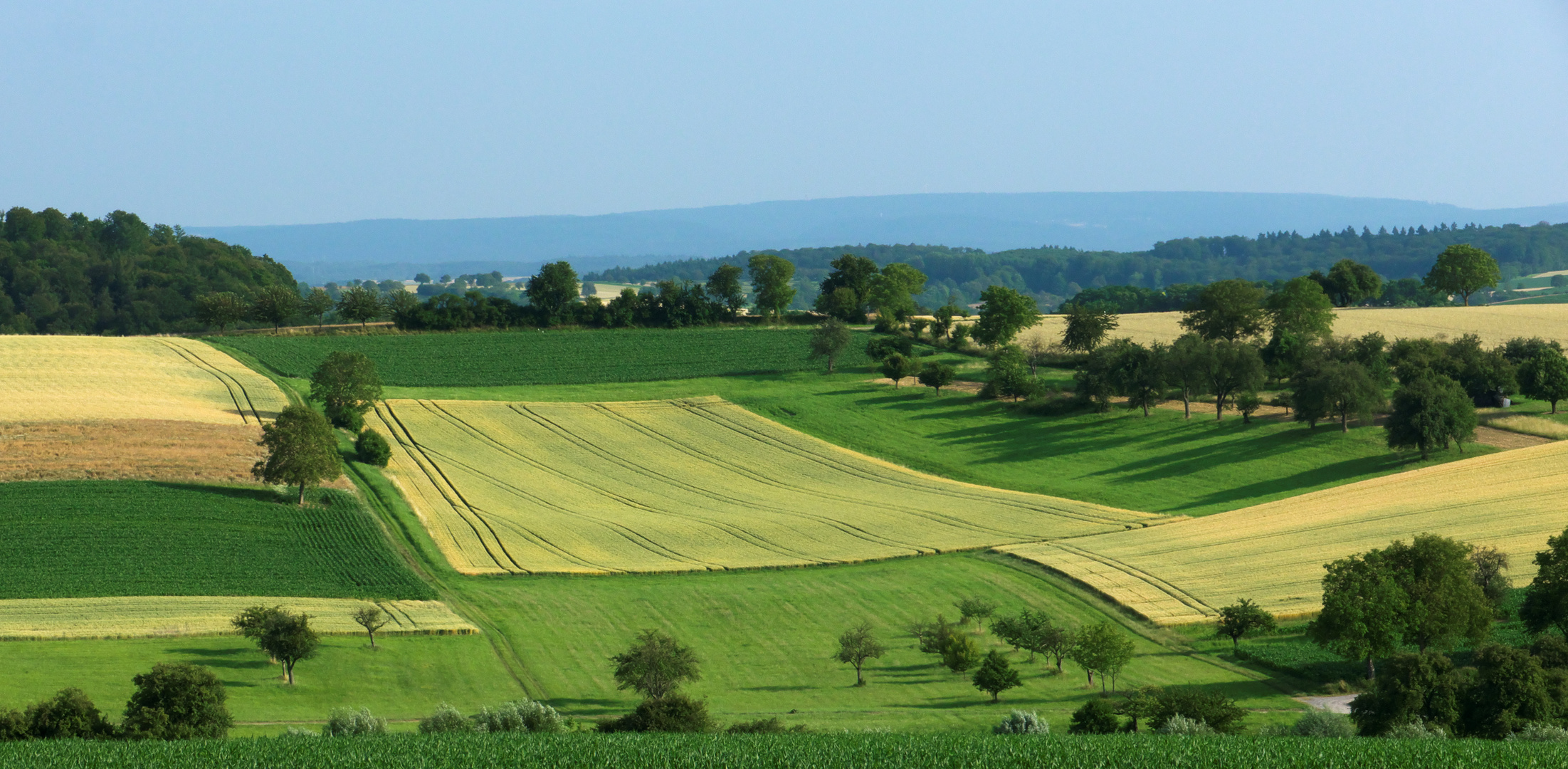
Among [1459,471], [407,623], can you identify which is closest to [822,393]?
[1459,471]

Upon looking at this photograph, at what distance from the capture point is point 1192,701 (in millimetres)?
36125

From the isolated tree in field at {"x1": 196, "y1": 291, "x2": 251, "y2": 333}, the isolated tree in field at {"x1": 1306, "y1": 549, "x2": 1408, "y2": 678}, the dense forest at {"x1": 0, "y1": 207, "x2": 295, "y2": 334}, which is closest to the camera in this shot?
the isolated tree in field at {"x1": 1306, "y1": 549, "x2": 1408, "y2": 678}

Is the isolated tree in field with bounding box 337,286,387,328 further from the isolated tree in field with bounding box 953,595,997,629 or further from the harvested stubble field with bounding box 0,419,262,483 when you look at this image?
the isolated tree in field with bounding box 953,595,997,629

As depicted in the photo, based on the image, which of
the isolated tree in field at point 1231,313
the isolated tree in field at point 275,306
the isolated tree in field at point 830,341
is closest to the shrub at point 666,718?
the isolated tree in field at point 830,341

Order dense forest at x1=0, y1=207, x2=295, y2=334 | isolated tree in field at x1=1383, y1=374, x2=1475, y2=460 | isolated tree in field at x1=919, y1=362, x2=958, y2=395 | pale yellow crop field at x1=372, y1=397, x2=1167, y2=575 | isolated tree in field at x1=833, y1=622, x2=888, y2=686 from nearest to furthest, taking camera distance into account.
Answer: isolated tree in field at x1=833, y1=622, x2=888, y2=686, pale yellow crop field at x1=372, y1=397, x2=1167, y2=575, isolated tree in field at x1=1383, y1=374, x2=1475, y2=460, isolated tree in field at x1=919, y1=362, x2=958, y2=395, dense forest at x1=0, y1=207, x2=295, y2=334

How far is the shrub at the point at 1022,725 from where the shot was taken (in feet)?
110

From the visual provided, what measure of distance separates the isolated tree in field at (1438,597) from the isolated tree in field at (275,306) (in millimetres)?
100774

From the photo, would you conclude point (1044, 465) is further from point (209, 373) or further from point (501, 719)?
point (209, 373)

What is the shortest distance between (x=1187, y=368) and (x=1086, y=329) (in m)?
18.4

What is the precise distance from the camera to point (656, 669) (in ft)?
136

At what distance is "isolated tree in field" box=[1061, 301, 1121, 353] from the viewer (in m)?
104

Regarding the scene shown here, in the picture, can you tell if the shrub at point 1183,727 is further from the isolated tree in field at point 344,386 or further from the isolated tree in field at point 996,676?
the isolated tree in field at point 344,386

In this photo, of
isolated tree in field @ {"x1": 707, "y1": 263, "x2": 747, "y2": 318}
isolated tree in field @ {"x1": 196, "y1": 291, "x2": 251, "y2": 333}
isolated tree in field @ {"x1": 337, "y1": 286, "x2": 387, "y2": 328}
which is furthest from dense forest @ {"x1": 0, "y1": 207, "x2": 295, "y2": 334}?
isolated tree in field @ {"x1": 707, "y1": 263, "x2": 747, "y2": 318}

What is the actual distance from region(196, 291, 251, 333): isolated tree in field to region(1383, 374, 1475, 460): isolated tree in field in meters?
97.3
